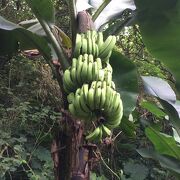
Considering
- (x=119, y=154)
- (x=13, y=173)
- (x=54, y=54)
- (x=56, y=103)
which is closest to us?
(x=54, y=54)

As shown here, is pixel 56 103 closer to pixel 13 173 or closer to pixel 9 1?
pixel 13 173

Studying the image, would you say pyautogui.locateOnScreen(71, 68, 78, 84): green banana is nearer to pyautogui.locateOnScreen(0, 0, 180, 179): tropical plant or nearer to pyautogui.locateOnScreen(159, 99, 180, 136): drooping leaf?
pyautogui.locateOnScreen(0, 0, 180, 179): tropical plant

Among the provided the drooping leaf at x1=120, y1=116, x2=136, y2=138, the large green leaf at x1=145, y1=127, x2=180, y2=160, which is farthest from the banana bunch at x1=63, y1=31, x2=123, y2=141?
the large green leaf at x1=145, y1=127, x2=180, y2=160

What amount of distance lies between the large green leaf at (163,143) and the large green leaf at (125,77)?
0.41 metres

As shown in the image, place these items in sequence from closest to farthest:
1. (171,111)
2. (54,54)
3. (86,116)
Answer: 1. (86,116)
2. (54,54)
3. (171,111)

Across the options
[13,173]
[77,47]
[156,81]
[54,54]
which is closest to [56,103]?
[13,173]

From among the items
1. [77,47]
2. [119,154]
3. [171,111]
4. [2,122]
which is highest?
[77,47]

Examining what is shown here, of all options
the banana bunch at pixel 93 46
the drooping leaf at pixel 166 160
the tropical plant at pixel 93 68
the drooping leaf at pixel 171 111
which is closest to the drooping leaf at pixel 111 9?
the tropical plant at pixel 93 68

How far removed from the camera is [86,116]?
122 cm

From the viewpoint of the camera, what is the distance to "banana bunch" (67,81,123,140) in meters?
1.15

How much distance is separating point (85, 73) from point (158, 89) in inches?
21.7

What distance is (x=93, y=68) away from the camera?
4.01 ft

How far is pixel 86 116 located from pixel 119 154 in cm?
188

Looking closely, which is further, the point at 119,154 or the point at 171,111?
the point at 119,154
